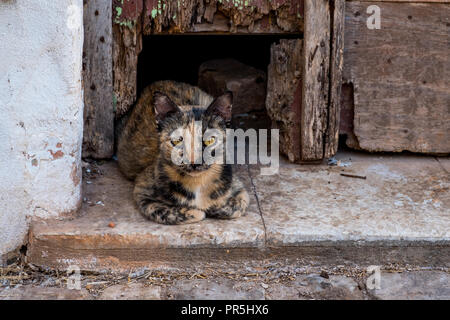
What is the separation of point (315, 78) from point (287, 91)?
29cm

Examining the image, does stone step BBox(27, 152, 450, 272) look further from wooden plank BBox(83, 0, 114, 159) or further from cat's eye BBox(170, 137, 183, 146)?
wooden plank BBox(83, 0, 114, 159)

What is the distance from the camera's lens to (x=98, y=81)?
4504 mm

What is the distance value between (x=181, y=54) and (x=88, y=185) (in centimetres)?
297

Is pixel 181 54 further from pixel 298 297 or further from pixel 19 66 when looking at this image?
pixel 298 297

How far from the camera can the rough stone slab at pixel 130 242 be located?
3611mm

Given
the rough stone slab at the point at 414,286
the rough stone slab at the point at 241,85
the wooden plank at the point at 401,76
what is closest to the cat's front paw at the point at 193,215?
the rough stone slab at the point at 414,286

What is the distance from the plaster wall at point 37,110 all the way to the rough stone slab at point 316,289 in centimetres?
145

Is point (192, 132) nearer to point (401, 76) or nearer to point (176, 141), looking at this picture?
point (176, 141)

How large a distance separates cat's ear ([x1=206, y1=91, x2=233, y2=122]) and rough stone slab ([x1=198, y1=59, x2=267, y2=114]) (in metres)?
1.68

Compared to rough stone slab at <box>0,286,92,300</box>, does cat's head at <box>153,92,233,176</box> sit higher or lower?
higher

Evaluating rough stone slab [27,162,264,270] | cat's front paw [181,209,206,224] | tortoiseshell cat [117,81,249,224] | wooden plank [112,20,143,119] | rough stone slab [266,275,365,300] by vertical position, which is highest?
wooden plank [112,20,143,119]

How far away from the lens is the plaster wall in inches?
133

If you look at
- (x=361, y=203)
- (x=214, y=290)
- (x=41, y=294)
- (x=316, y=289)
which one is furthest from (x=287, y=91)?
(x=41, y=294)

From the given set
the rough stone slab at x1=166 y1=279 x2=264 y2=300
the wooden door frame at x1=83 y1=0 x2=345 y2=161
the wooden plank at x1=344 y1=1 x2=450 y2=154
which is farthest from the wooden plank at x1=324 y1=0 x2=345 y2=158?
the rough stone slab at x1=166 y1=279 x2=264 y2=300
